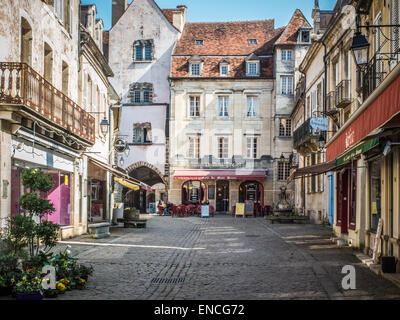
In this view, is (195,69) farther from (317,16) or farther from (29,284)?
(29,284)

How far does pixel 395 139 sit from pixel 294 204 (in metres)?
30.6

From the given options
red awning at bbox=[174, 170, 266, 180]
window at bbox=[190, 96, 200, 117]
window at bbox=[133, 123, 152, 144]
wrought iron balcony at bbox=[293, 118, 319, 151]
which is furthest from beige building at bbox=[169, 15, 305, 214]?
wrought iron balcony at bbox=[293, 118, 319, 151]

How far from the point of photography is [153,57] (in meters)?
46.4

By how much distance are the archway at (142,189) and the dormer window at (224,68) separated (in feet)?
30.7

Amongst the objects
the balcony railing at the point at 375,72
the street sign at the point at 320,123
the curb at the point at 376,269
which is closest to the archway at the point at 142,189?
the street sign at the point at 320,123

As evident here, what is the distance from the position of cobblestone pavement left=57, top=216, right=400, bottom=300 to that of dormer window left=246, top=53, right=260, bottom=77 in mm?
27642

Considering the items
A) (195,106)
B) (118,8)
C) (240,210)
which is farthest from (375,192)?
(118,8)

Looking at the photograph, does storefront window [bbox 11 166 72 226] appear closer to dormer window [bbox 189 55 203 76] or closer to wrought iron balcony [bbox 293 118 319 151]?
wrought iron balcony [bbox 293 118 319 151]

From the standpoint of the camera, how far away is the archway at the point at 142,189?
4541cm

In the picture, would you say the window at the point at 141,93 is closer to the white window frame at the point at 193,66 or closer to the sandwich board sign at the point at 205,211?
the white window frame at the point at 193,66

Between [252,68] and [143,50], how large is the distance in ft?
30.1

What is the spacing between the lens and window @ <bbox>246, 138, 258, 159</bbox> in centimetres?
4478

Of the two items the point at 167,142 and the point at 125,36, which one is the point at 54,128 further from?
the point at 125,36
